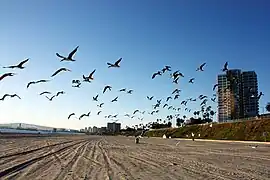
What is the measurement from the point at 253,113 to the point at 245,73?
38482 mm

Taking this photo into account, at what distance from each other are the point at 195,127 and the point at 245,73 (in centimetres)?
2987

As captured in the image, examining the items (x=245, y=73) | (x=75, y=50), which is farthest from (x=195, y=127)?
(x=75, y=50)

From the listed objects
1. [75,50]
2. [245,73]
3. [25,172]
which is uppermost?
[245,73]

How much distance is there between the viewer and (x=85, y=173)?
1561 centimetres

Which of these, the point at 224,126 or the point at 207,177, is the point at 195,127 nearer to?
the point at 224,126

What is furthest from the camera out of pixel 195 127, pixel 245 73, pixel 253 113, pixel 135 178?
pixel 253 113

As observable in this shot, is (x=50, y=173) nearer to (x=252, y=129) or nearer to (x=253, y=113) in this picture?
(x=252, y=129)

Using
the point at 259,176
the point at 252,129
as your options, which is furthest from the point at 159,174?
the point at 252,129

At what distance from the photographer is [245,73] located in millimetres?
129875

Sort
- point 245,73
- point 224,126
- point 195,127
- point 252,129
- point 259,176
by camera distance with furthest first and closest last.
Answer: point 195,127 < point 245,73 < point 224,126 < point 252,129 < point 259,176

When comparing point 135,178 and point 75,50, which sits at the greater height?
point 75,50

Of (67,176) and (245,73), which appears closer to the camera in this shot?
(67,176)

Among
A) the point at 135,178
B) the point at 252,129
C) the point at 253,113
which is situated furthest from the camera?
the point at 253,113

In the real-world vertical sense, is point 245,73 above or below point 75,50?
above
